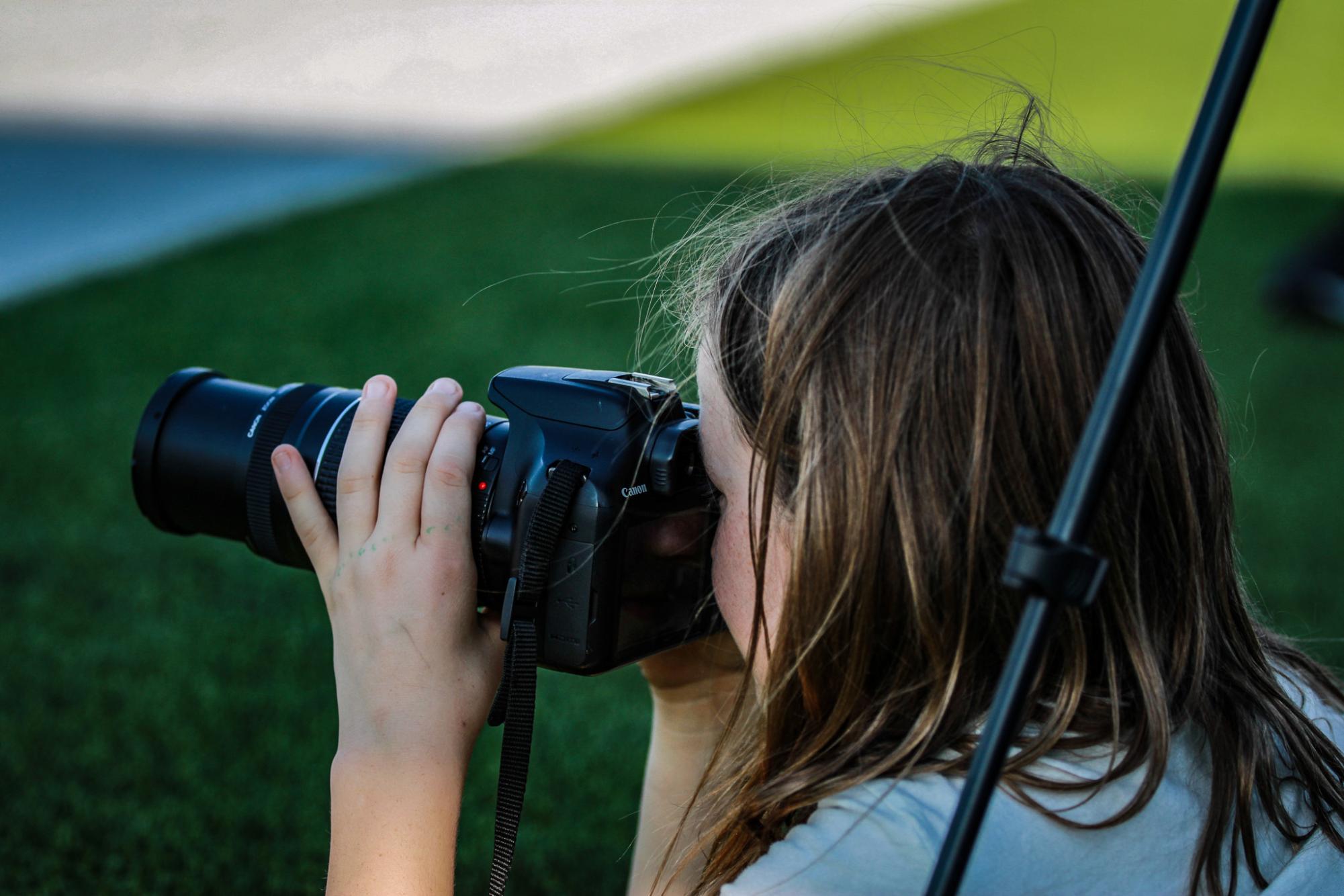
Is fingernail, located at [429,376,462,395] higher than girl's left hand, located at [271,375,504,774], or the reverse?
fingernail, located at [429,376,462,395]

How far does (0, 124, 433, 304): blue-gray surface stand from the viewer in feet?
13.9

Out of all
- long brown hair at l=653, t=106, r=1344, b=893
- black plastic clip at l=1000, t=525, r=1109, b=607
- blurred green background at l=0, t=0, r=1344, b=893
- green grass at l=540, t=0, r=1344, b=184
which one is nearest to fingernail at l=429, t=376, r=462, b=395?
long brown hair at l=653, t=106, r=1344, b=893

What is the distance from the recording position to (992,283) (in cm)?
73

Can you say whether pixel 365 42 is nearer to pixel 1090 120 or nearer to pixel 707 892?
pixel 707 892

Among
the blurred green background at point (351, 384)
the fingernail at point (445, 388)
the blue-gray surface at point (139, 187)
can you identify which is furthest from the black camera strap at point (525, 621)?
the blue-gray surface at point (139, 187)

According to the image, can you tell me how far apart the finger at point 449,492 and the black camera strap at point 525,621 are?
59mm

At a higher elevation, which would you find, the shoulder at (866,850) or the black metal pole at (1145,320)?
the black metal pole at (1145,320)

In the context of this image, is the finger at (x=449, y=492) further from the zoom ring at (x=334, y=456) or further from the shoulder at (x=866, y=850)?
the shoulder at (x=866, y=850)

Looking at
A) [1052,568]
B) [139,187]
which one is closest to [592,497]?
[1052,568]

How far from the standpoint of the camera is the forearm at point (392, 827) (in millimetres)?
854

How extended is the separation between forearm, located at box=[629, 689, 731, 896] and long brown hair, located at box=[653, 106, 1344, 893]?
30 centimetres

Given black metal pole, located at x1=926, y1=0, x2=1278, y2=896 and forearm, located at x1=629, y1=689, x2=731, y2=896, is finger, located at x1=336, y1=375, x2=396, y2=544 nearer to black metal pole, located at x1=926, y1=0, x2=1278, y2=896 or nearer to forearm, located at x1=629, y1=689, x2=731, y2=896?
forearm, located at x1=629, y1=689, x2=731, y2=896

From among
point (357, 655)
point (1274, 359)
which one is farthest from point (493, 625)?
point (1274, 359)

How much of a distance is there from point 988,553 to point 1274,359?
132 inches
